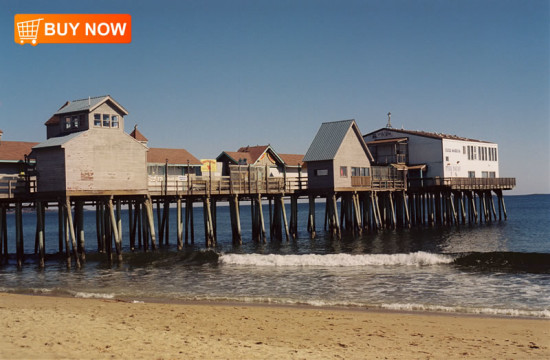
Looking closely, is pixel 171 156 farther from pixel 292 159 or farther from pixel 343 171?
pixel 292 159

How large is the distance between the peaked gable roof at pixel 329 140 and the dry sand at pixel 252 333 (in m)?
26.5

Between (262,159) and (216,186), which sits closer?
(216,186)

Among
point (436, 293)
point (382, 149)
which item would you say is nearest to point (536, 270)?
point (436, 293)

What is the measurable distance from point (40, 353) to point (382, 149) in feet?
161

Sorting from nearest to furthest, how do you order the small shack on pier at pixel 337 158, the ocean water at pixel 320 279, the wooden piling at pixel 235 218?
the ocean water at pixel 320 279 < the wooden piling at pixel 235 218 < the small shack on pier at pixel 337 158

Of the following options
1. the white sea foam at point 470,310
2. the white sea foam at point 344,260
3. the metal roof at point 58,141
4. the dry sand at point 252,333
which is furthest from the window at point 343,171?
the dry sand at point 252,333

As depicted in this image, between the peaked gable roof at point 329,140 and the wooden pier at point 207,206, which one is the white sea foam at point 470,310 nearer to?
the wooden pier at point 207,206

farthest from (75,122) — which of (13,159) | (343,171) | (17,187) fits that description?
(343,171)

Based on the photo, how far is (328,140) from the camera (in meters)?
46.0

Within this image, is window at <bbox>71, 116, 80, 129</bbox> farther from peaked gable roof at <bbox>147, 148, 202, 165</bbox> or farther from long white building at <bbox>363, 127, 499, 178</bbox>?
long white building at <bbox>363, 127, 499, 178</bbox>

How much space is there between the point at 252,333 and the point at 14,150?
26600 mm

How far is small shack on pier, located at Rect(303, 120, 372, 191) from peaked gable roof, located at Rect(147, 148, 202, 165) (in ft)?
36.9

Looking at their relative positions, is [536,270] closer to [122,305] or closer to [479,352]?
[479,352]

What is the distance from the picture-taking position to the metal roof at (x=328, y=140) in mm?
44875
